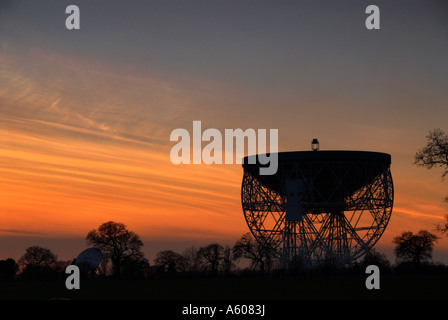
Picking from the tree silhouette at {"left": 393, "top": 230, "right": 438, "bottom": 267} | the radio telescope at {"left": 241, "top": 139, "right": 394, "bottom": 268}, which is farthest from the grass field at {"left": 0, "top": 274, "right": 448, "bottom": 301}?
the tree silhouette at {"left": 393, "top": 230, "right": 438, "bottom": 267}

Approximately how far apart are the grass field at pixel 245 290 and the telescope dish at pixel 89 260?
18.0m

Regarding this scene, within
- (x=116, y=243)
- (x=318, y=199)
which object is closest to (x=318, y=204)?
(x=318, y=199)

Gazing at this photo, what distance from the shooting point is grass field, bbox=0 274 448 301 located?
145 feet

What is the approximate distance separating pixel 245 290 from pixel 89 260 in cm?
3306

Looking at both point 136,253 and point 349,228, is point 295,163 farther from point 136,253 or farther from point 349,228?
point 136,253

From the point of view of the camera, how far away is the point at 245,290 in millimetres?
48688

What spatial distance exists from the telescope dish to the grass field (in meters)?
18.0

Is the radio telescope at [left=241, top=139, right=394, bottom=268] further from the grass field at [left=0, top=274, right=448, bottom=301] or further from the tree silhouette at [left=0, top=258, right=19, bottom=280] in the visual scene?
the tree silhouette at [left=0, top=258, right=19, bottom=280]

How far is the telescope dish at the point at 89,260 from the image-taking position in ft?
252

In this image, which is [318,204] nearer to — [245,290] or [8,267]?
[245,290]

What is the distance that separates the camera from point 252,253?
136125mm
